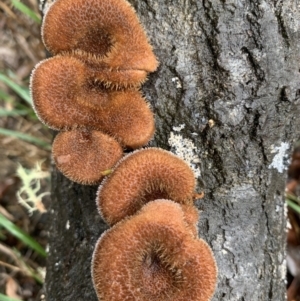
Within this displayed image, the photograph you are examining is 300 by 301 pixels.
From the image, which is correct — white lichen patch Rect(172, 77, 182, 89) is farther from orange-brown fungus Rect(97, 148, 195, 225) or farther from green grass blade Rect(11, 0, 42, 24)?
green grass blade Rect(11, 0, 42, 24)

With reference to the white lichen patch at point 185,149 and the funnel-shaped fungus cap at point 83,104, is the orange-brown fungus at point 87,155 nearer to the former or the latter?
the funnel-shaped fungus cap at point 83,104

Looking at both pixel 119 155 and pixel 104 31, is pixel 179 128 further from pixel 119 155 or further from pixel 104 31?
pixel 104 31

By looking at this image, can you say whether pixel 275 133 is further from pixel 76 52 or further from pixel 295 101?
pixel 76 52

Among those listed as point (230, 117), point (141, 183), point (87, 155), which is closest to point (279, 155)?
point (230, 117)

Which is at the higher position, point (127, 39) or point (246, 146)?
point (127, 39)

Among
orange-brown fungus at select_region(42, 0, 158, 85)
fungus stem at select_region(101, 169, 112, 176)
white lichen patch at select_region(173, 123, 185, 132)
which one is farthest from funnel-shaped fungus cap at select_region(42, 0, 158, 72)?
fungus stem at select_region(101, 169, 112, 176)

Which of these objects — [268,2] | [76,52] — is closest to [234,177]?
[268,2]
